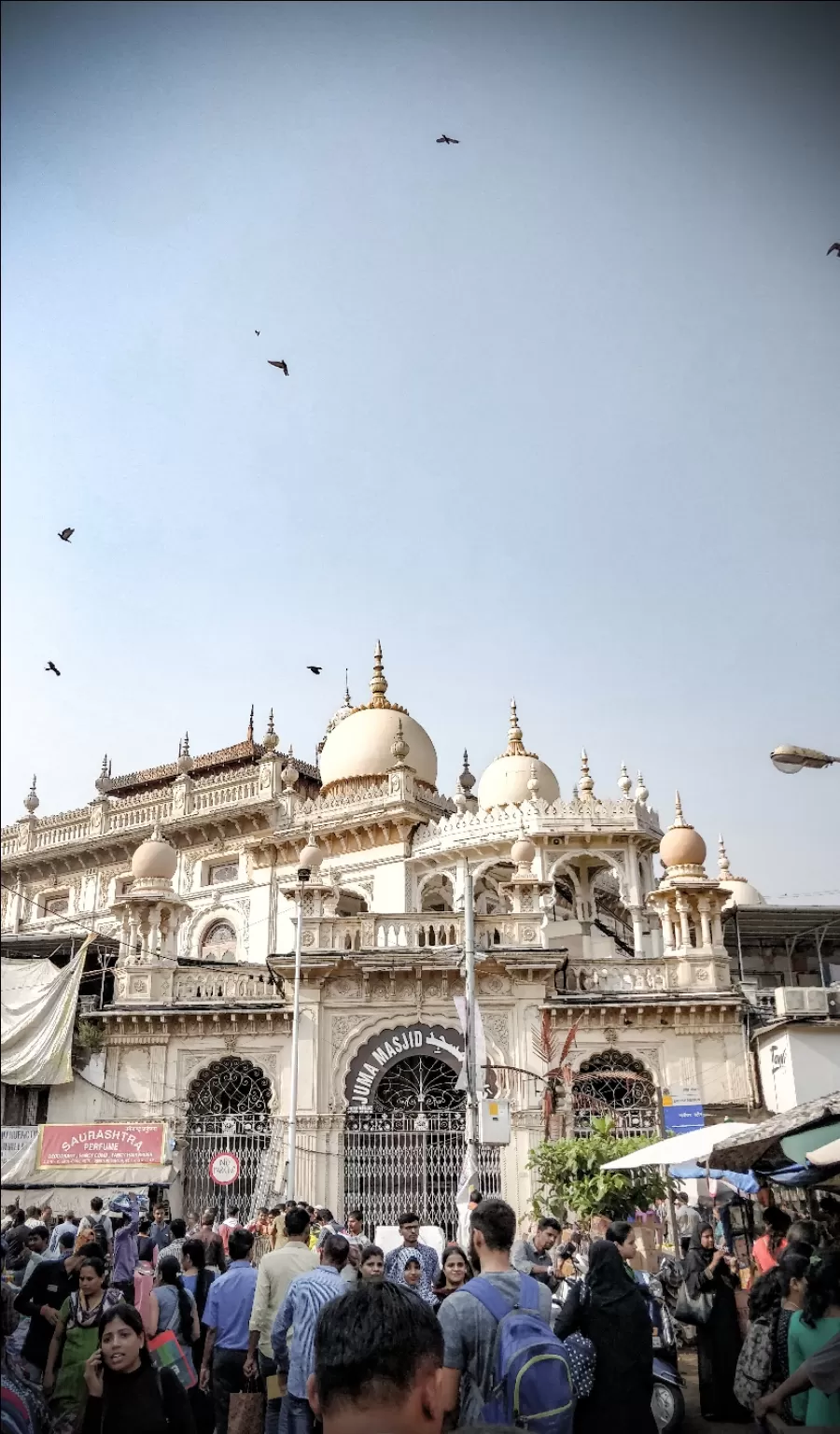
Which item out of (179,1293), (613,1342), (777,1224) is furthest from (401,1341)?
(777,1224)

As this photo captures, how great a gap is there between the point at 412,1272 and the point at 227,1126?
43.0 feet

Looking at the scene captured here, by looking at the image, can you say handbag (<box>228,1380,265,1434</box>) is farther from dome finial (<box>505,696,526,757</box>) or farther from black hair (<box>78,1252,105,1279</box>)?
dome finial (<box>505,696,526,757</box>)

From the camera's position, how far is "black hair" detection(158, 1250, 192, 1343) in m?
7.27

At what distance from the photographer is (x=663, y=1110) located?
19688 millimetres

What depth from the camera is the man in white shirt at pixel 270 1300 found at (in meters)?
7.18

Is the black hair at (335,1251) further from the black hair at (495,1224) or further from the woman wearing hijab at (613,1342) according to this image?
the black hair at (495,1224)

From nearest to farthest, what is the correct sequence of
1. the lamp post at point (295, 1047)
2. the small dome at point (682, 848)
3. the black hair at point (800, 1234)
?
the black hair at point (800, 1234)
the lamp post at point (295, 1047)
the small dome at point (682, 848)

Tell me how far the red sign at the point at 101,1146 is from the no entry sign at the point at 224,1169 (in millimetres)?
1031

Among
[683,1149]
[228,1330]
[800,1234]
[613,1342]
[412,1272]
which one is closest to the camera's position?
[613,1342]

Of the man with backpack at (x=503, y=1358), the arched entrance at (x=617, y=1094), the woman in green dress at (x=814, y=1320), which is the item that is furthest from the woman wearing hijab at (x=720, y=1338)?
the arched entrance at (x=617, y=1094)

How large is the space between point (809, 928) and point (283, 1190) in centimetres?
1405

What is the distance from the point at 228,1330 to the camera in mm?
7574

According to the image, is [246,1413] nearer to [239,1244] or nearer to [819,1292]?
[239,1244]

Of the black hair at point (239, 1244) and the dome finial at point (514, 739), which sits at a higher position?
the dome finial at point (514, 739)
